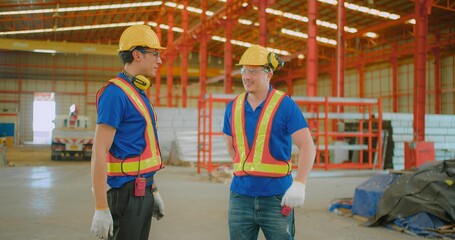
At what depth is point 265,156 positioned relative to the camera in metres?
3.05

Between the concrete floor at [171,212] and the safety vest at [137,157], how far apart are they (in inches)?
126

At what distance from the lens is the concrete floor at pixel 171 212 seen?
19.8ft

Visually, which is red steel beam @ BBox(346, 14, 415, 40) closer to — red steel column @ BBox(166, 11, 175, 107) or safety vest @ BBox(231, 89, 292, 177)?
red steel column @ BBox(166, 11, 175, 107)

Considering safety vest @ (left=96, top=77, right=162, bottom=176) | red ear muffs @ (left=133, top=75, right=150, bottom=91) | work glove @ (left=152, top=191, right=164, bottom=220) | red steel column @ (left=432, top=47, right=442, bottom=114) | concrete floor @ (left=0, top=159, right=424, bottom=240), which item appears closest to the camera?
safety vest @ (left=96, top=77, right=162, bottom=176)

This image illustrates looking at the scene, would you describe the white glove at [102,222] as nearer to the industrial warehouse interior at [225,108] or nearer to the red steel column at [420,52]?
the industrial warehouse interior at [225,108]

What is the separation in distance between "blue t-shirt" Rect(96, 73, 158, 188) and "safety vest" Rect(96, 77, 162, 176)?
0.02 m

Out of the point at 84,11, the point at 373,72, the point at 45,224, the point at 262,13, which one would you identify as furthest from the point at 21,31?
the point at 45,224

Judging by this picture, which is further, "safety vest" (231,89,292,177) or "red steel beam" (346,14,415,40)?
"red steel beam" (346,14,415,40)

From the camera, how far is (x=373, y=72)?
34750 millimetres

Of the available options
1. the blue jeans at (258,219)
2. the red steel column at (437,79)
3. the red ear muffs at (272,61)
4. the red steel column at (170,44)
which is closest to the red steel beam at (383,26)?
the red steel column at (437,79)

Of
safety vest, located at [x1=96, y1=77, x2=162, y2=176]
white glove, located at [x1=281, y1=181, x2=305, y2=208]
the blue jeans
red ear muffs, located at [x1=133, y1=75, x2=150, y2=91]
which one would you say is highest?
red ear muffs, located at [x1=133, y1=75, x2=150, y2=91]

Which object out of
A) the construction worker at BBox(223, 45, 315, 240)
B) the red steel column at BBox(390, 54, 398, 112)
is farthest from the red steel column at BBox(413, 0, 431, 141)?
the construction worker at BBox(223, 45, 315, 240)

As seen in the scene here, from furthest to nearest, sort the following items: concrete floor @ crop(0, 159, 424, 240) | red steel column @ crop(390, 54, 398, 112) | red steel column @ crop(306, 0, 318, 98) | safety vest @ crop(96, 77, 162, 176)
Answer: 1. red steel column @ crop(390, 54, 398, 112)
2. red steel column @ crop(306, 0, 318, 98)
3. concrete floor @ crop(0, 159, 424, 240)
4. safety vest @ crop(96, 77, 162, 176)

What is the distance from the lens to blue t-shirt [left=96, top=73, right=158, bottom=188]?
2611 mm
